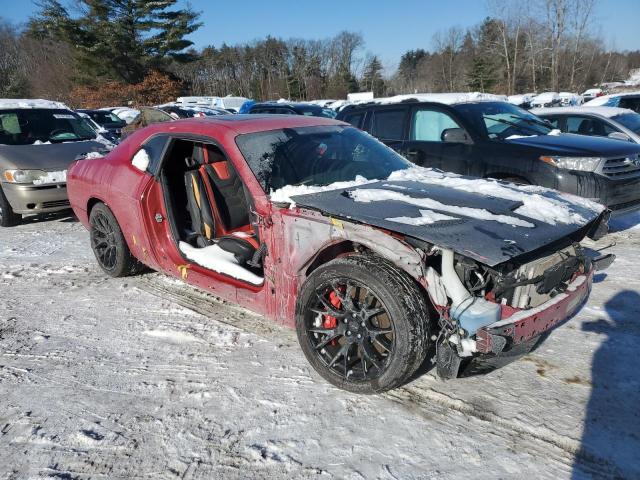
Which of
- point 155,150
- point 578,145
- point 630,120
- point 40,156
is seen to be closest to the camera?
point 155,150

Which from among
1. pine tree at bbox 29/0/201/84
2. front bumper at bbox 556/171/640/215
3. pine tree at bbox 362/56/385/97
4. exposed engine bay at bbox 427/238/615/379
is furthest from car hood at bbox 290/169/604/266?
pine tree at bbox 362/56/385/97

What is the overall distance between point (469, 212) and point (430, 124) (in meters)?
4.14

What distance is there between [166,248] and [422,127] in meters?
4.09

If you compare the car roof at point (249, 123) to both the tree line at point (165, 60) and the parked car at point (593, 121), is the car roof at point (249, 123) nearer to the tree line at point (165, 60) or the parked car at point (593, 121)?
the parked car at point (593, 121)

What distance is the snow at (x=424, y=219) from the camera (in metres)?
2.46

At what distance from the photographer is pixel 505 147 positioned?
5.70 meters

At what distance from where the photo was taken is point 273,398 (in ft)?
8.92

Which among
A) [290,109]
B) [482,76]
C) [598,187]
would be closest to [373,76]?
[482,76]

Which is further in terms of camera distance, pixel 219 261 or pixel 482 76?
pixel 482 76

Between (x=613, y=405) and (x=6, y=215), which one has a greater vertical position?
(x=6, y=215)

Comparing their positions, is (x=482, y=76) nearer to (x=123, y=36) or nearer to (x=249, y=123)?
(x=123, y=36)

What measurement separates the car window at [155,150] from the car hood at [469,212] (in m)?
1.59

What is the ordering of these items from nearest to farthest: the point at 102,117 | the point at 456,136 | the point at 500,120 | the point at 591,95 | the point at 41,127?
the point at 456,136, the point at 500,120, the point at 41,127, the point at 102,117, the point at 591,95

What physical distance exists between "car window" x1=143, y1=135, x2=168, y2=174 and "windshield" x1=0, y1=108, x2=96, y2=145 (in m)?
4.30
